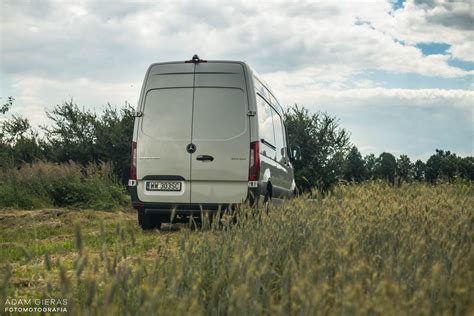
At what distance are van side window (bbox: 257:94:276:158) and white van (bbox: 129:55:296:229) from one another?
0.26ft

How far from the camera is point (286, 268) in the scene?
2912 millimetres

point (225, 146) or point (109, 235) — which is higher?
point (225, 146)

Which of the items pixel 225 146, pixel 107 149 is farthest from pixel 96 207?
pixel 107 149

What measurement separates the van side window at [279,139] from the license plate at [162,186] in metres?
2.62

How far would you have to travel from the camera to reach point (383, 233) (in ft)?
15.2

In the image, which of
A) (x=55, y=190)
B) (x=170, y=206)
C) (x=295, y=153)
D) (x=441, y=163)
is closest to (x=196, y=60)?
(x=170, y=206)

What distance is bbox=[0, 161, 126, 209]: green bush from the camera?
1609 cm

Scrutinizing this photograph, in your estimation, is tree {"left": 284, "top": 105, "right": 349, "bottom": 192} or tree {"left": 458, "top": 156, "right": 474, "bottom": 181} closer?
tree {"left": 284, "top": 105, "right": 349, "bottom": 192}

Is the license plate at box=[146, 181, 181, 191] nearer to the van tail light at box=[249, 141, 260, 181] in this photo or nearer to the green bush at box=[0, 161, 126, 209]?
the van tail light at box=[249, 141, 260, 181]

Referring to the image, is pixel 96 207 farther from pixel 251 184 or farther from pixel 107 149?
pixel 107 149

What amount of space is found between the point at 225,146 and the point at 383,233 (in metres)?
4.94

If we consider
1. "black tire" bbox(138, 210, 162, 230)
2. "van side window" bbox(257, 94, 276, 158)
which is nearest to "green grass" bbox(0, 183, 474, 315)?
"black tire" bbox(138, 210, 162, 230)

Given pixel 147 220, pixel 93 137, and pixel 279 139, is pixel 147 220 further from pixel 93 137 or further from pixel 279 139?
pixel 93 137

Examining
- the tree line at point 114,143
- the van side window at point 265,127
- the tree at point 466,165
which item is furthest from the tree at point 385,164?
the van side window at point 265,127
